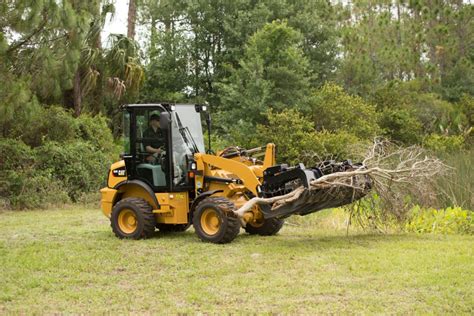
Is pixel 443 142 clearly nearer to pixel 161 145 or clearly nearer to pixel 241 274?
pixel 161 145

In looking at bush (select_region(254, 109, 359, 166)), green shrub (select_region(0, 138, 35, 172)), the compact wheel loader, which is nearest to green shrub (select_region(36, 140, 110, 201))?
green shrub (select_region(0, 138, 35, 172))

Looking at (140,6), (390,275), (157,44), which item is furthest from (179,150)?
(140,6)

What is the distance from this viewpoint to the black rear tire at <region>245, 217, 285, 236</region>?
11.5 m

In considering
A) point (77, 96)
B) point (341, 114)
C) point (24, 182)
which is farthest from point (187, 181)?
point (341, 114)

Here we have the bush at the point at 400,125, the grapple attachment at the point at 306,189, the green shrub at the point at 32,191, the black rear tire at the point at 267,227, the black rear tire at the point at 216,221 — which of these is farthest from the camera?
the bush at the point at 400,125

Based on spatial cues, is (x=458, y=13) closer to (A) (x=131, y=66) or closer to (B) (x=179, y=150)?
(A) (x=131, y=66)

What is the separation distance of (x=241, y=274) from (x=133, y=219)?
3.51 m

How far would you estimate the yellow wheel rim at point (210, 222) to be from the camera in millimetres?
10550

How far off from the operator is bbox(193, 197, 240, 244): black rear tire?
46.4 inches

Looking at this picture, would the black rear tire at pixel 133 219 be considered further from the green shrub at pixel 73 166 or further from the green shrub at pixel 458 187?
the green shrub at pixel 73 166

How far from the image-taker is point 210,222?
10.7m

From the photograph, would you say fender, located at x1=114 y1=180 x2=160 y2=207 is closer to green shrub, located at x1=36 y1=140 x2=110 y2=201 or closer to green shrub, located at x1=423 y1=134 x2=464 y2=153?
green shrub, located at x1=36 y1=140 x2=110 y2=201

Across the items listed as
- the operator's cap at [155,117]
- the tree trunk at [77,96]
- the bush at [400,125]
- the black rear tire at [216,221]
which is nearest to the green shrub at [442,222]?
the black rear tire at [216,221]

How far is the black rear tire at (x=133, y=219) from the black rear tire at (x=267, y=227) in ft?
5.48
